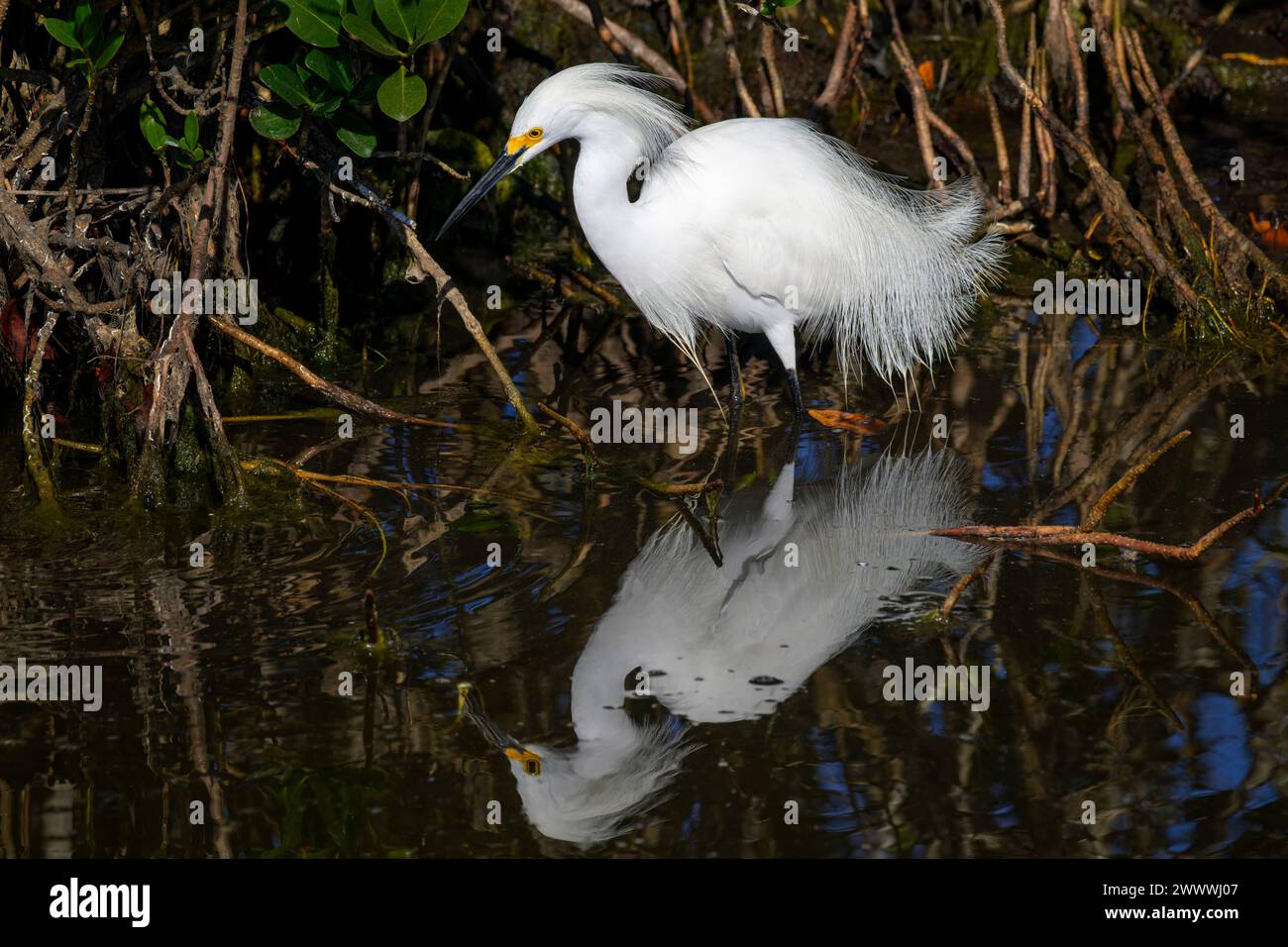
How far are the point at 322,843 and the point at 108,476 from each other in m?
1.97

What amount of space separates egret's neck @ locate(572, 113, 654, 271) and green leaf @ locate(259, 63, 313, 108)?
87cm

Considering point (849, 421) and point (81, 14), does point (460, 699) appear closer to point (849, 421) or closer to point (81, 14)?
point (849, 421)

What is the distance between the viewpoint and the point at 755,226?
4.68 metres

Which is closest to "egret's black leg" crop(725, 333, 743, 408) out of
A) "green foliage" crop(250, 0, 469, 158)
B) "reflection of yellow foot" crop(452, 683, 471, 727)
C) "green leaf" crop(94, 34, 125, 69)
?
"green foliage" crop(250, 0, 469, 158)

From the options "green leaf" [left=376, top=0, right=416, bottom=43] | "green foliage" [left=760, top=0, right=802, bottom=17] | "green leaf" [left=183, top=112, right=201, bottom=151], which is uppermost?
"green foliage" [left=760, top=0, right=802, bottom=17]

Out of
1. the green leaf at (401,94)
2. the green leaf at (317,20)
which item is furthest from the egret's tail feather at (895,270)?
the green leaf at (317,20)

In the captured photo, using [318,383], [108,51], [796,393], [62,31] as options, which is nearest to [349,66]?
[108,51]

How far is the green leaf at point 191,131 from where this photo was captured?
417cm

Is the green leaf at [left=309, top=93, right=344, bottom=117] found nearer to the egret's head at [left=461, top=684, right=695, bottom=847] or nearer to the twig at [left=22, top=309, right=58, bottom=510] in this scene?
the twig at [left=22, top=309, right=58, bottom=510]

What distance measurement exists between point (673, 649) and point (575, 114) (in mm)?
1867

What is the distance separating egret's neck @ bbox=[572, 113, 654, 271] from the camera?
14.5 feet

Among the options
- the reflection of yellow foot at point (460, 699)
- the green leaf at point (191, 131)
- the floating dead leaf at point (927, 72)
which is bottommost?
the reflection of yellow foot at point (460, 699)

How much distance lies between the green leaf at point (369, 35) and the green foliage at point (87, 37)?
0.65 meters

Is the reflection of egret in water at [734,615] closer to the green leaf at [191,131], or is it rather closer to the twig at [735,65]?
the green leaf at [191,131]
